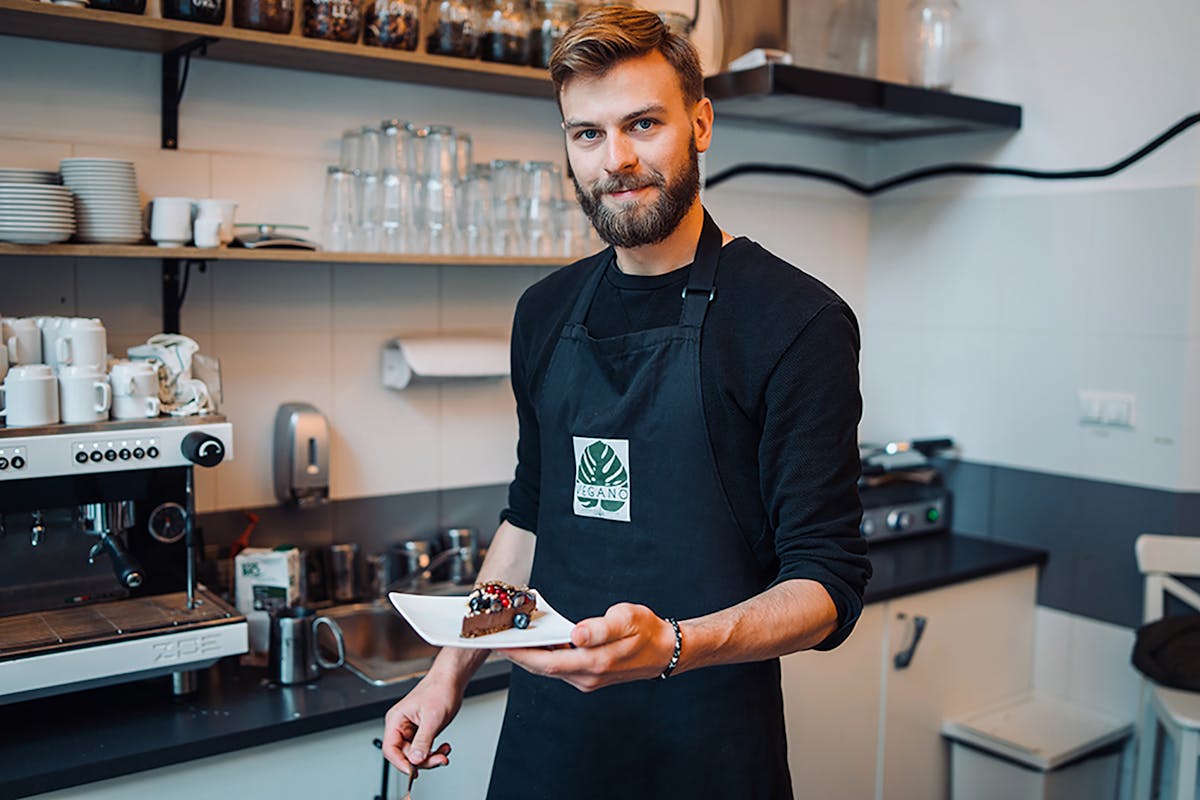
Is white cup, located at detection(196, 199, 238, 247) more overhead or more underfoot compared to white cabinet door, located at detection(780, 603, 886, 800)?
more overhead

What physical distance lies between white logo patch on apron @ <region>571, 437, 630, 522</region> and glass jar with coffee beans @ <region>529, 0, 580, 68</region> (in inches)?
44.3

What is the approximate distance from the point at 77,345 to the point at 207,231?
33 cm

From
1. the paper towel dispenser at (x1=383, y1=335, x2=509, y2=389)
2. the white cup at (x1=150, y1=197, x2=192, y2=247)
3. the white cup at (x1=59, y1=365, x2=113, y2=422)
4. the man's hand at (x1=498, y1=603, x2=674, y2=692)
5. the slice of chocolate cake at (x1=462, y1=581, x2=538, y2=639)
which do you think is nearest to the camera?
the man's hand at (x1=498, y1=603, x2=674, y2=692)

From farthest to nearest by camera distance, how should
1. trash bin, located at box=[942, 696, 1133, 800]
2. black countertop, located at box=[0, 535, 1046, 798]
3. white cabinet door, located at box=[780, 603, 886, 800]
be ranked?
trash bin, located at box=[942, 696, 1133, 800]
white cabinet door, located at box=[780, 603, 886, 800]
black countertop, located at box=[0, 535, 1046, 798]

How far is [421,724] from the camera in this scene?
1529 mm

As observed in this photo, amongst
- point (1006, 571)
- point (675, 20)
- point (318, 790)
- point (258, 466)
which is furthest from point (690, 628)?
point (1006, 571)

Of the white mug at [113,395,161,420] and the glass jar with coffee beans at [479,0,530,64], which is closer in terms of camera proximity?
the white mug at [113,395,161,420]

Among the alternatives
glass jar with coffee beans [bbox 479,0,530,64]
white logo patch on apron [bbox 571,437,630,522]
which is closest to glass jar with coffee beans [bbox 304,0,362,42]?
glass jar with coffee beans [bbox 479,0,530,64]

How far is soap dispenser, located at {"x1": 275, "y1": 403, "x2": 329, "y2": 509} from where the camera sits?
2316 millimetres

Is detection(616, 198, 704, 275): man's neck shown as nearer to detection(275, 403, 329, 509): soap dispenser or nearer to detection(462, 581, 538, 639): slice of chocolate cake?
detection(462, 581, 538, 639): slice of chocolate cake

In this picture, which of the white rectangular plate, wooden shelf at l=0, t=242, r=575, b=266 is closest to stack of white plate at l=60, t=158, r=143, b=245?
wooden shelf at l=0, t=242, r=575, b=266

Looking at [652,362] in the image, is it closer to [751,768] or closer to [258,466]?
[751,768]

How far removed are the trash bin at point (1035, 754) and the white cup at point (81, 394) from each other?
2.08 m

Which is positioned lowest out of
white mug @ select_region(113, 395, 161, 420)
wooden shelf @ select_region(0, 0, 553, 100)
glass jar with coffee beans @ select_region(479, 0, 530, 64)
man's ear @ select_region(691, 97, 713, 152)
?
white mug @ select_region(113, 395, 161, 420)
